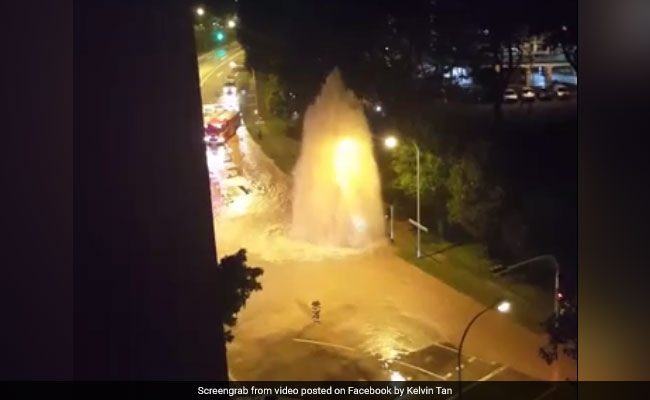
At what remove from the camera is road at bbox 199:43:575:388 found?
2004 mm

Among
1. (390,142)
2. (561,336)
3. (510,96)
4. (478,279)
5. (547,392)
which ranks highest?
(510,96)

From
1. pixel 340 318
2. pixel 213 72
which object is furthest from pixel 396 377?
pixel 213 72

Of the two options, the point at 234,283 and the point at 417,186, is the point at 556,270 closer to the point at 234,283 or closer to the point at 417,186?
the point at 417,186

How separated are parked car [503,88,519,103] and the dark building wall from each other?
2.69 ft

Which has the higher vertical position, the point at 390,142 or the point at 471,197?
the point at 390,142

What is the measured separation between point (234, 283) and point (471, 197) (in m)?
0.67

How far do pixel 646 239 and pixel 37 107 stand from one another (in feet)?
5.30

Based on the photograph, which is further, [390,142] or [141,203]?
[390,142]

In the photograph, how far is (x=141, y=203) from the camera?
195 cm

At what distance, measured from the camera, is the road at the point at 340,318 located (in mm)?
2004

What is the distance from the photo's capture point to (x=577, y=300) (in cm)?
207

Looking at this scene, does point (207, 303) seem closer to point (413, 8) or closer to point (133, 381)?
point (133, 381)

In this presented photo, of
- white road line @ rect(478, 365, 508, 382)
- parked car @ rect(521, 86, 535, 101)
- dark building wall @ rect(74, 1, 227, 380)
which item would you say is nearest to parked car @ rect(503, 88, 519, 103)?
parked car @ rect(521, 86, 535, 101)

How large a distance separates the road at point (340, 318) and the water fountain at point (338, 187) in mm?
51
